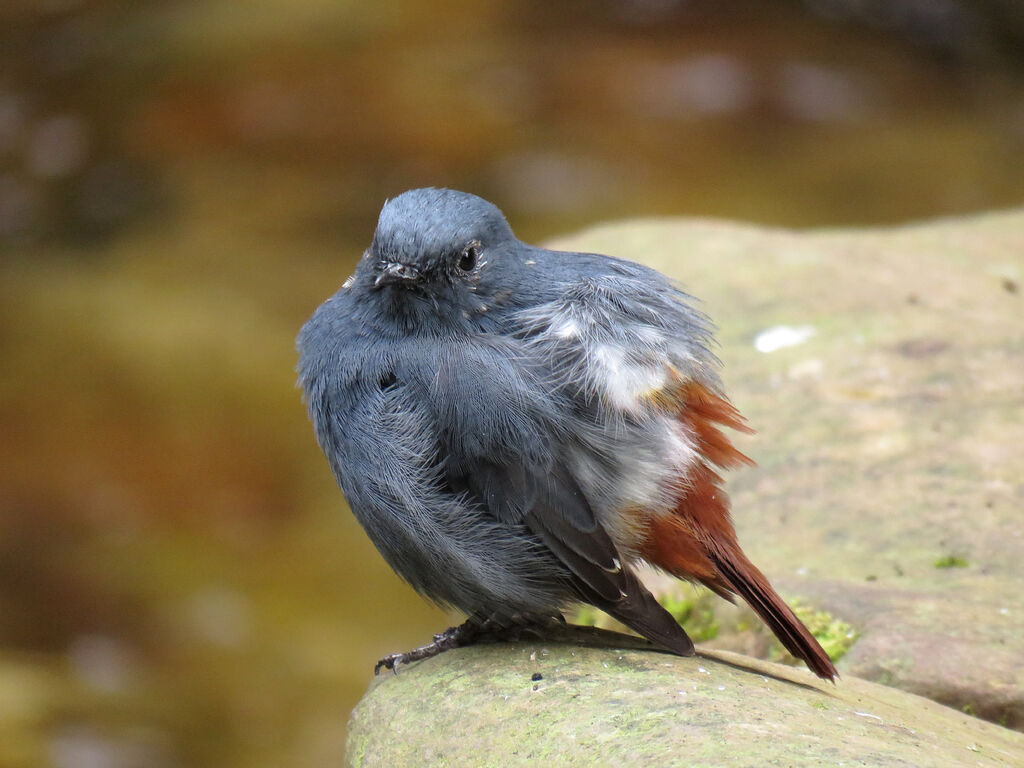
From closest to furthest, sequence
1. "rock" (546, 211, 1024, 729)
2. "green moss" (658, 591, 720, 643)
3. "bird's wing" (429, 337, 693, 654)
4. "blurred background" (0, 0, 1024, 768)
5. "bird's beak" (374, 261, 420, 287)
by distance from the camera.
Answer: "bird's wing" (429, 337, 693, 654)
"bird's beak" (374, 261, 420, 287)
"rock" (546, 211, 1024, 729)
"green moss" (658, 591, 720, 643)
"blurred background" (0, 0, 1024, 768)

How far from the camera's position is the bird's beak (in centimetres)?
296

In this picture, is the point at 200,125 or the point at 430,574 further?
the point at 200,125

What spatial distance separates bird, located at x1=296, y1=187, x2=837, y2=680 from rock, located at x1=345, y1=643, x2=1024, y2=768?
0.48 feet

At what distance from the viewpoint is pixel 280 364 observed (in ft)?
27.1

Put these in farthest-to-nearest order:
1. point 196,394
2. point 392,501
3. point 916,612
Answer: point 196,394, point 916,612, point 392,501

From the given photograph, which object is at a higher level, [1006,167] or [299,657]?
[1006,167]

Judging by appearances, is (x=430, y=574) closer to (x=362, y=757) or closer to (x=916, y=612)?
(x=362, y=757)

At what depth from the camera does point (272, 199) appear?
9664 mm

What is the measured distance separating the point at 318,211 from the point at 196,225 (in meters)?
1.00

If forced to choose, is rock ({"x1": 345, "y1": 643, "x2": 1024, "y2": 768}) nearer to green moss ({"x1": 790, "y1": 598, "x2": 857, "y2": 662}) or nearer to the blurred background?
green moss ({"x1": 790, "y1": 598, "x2": 857, "y2": 662})

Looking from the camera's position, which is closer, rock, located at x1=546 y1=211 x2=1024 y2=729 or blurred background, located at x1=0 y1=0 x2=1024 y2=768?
rock, located at x1=546 y1=211 x2=1024 y2=729

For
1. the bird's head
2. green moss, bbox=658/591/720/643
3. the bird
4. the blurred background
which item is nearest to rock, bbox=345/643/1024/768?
the bird

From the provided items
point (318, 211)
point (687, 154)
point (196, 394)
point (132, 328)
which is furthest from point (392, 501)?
point (687, 154)

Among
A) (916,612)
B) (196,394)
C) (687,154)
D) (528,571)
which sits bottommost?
(916,612)
